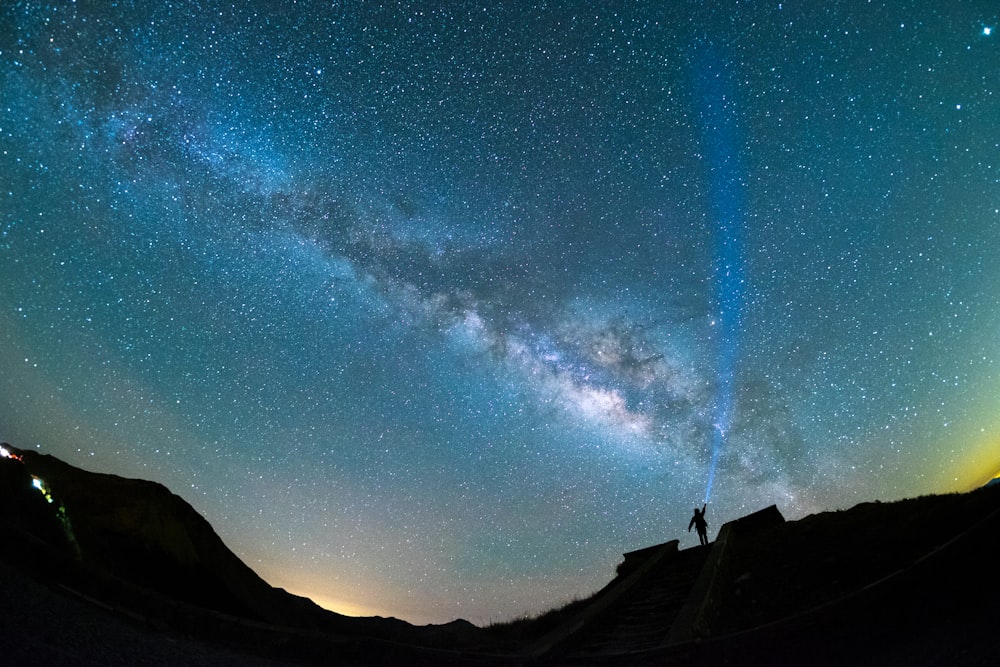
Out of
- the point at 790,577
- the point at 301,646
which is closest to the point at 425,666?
the point at 301,646

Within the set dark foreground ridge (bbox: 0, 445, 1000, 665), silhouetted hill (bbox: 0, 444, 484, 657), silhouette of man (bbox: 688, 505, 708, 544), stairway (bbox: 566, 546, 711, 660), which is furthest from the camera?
silhouette of man (bbox: 688, 505, 708, 544)

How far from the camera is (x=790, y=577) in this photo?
7992 mm

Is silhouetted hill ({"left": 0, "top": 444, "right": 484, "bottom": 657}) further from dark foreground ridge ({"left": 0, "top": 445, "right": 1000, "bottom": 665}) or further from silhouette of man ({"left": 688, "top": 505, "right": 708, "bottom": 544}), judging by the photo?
silhouette of man ({"left": 688, "top": 505, "right": 708, "bottom": 544})

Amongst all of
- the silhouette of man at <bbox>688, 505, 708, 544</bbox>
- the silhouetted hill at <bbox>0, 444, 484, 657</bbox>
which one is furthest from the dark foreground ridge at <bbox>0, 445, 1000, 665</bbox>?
the silhouette of man at <bbox>688, 505, 708, 544</bbox>

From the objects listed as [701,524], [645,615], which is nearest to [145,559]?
[645,615]

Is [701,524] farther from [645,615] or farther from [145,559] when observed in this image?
[145,559]

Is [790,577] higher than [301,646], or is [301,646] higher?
[790,577]

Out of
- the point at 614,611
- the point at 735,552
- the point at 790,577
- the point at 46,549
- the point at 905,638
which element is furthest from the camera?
the point at 735,552

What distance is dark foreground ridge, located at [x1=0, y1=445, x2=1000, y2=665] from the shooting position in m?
4.32

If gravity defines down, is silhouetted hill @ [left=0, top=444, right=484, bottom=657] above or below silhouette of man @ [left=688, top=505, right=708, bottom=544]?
below

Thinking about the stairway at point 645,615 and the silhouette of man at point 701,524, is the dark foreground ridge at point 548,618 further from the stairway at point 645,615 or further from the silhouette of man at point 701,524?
the silhouette of man at point 701,524

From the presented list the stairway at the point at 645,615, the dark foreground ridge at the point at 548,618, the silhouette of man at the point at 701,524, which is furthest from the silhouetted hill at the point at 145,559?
the silhouette of man at the point at 701,524

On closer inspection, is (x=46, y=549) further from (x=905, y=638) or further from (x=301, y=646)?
(x=905, y=638)

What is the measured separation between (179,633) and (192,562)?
3.80 meters
